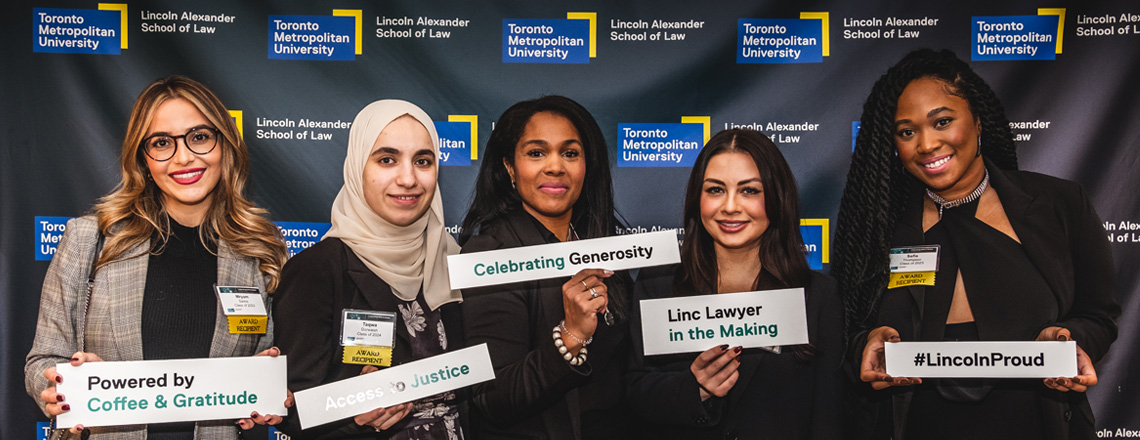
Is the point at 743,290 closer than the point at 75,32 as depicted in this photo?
Yes

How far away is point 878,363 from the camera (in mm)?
2482

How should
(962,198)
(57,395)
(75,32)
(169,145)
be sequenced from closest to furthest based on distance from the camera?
(57,395), (169,145), (962,198), (75,32)

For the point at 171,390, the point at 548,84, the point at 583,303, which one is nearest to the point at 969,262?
the point at 583,303

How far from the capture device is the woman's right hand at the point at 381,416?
228 centimetres

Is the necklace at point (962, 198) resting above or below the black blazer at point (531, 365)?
above

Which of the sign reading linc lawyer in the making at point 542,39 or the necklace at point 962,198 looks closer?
the necklace at point 962,198

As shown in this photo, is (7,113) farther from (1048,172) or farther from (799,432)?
(1048,172)

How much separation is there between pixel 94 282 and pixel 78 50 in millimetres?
1644

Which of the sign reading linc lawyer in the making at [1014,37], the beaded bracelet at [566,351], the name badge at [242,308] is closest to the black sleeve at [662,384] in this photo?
the beaded bracelet at [566,351]

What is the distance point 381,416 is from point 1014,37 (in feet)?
10.8

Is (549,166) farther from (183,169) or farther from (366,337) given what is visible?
→ (183,169)

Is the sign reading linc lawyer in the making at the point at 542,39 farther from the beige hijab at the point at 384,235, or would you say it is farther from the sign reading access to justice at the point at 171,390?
the sign reading access to justice at the point at 171,390

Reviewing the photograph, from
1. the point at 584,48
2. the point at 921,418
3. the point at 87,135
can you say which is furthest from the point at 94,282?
the point at 921,418

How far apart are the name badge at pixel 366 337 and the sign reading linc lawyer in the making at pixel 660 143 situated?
5.40ft
